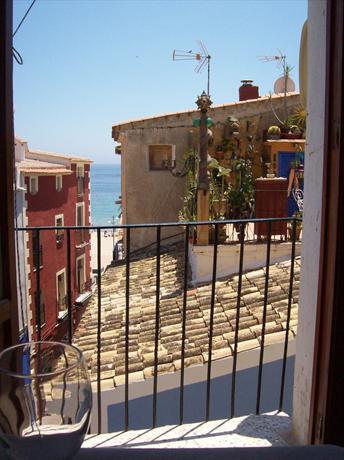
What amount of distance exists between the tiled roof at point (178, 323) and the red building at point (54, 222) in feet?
14.7

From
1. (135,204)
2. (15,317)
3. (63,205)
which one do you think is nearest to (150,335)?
(15,317)

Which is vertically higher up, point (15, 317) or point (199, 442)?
point (15, 317)

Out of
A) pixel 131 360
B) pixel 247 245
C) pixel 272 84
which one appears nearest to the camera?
pixel 131 360

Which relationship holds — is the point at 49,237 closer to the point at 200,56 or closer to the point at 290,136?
the point at 200,56

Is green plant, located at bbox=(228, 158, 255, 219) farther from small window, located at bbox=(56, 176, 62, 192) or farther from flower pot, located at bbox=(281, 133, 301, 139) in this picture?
small window, located at bbox=(56, 176, 62, 192)

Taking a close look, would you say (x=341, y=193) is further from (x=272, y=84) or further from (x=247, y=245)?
(x=272, y=84)

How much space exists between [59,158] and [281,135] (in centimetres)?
685

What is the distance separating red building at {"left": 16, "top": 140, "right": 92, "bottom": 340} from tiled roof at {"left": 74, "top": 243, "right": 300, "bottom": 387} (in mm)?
4468

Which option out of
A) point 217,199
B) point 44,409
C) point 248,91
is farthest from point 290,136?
point 44,409

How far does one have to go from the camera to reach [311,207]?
1.60 m

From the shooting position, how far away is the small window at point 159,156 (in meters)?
9.96

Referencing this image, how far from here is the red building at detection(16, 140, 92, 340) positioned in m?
10.3

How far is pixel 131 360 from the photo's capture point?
3635 mm

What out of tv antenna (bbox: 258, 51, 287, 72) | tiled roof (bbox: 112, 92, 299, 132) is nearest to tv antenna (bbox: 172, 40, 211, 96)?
tiled roof (bbox: 112, 92, 299, 132)
